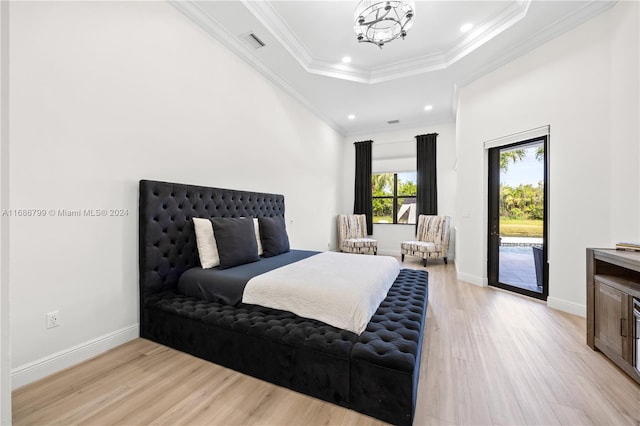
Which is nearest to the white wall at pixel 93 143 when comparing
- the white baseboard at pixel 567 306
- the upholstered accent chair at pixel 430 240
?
the upholstered accent chair at pixel 430 240

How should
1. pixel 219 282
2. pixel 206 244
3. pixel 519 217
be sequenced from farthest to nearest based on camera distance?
pixel 519 217 → pixel 206 244 → pixel 219 282

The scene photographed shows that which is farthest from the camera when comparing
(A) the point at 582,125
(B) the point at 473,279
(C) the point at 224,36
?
(B) the point at 473,279

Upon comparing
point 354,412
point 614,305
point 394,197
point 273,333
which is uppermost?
point 394,197

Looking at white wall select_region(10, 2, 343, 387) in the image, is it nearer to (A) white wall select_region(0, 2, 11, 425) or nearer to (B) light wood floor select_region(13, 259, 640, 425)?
(B) light wood floor select_region(13, 259, 640, 425)

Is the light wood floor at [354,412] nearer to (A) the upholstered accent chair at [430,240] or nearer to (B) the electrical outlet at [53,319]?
(B) the electrical outlet at [53,319]

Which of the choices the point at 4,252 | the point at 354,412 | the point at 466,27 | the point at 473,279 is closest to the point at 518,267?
the point at 473,279

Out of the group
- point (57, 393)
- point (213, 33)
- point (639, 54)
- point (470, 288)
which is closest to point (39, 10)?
point (213, 33)

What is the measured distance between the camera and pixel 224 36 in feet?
10.1

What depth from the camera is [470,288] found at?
385 cm

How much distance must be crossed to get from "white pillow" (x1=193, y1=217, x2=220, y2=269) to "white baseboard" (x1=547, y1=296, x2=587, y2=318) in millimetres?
3840

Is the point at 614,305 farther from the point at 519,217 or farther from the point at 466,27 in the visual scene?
the point at 466,27

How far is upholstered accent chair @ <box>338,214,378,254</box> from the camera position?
19.5 ft

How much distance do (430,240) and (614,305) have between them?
3.81 m

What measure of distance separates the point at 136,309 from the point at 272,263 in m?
1.24
